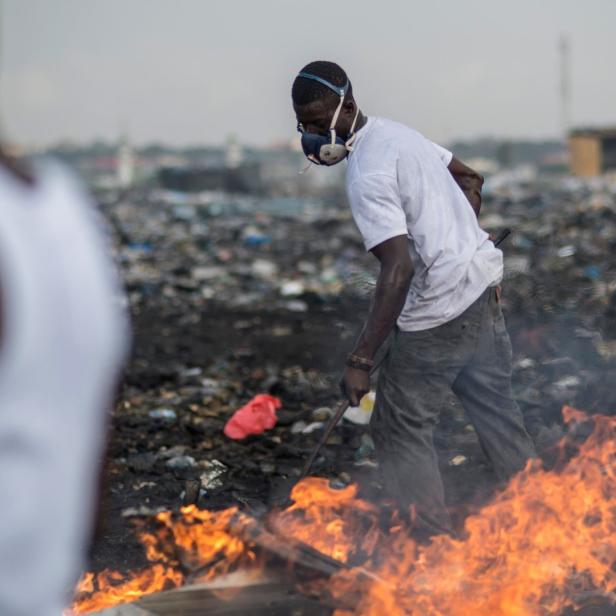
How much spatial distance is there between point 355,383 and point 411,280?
48 cm

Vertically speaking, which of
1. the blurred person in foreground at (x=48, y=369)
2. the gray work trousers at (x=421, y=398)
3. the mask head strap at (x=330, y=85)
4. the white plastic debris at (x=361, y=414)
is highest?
the mask head strap at (x=330, y=85)

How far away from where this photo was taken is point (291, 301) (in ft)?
36.5

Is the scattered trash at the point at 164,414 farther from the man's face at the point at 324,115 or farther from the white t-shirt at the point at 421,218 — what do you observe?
the man's face at the point at 324,115

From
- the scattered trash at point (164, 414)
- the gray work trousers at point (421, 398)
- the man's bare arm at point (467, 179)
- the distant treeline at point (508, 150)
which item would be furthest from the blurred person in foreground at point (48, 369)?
the distant treeline at point (508, 150)

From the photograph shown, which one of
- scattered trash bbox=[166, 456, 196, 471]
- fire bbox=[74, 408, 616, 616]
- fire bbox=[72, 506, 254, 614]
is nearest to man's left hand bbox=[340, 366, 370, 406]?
fire bbox=[74, 408, 616, 616]

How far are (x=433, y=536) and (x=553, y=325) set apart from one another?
193 inches

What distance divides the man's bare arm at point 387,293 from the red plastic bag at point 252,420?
233 cm

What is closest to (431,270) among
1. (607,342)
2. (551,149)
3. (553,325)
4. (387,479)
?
(387,479)

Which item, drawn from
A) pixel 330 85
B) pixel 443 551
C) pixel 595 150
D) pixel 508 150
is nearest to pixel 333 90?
pixel 330 85

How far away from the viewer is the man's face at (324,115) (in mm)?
3852

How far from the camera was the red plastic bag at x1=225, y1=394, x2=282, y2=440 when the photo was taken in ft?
20.0

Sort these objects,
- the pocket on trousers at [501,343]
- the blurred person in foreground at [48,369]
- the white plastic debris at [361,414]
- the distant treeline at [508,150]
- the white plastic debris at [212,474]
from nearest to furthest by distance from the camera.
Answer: the blurred person in foreground at [48,369] < the pocket on trousers at [501,343] < the white plastic debris at [212,474] < the white plastic debris at [361,414] < the distant treeline at [508,150]

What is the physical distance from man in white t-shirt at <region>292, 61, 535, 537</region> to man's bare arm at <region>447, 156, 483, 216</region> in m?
0.09

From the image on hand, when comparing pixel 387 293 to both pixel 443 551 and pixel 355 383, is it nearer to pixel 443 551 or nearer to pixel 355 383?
pixel 355 383
